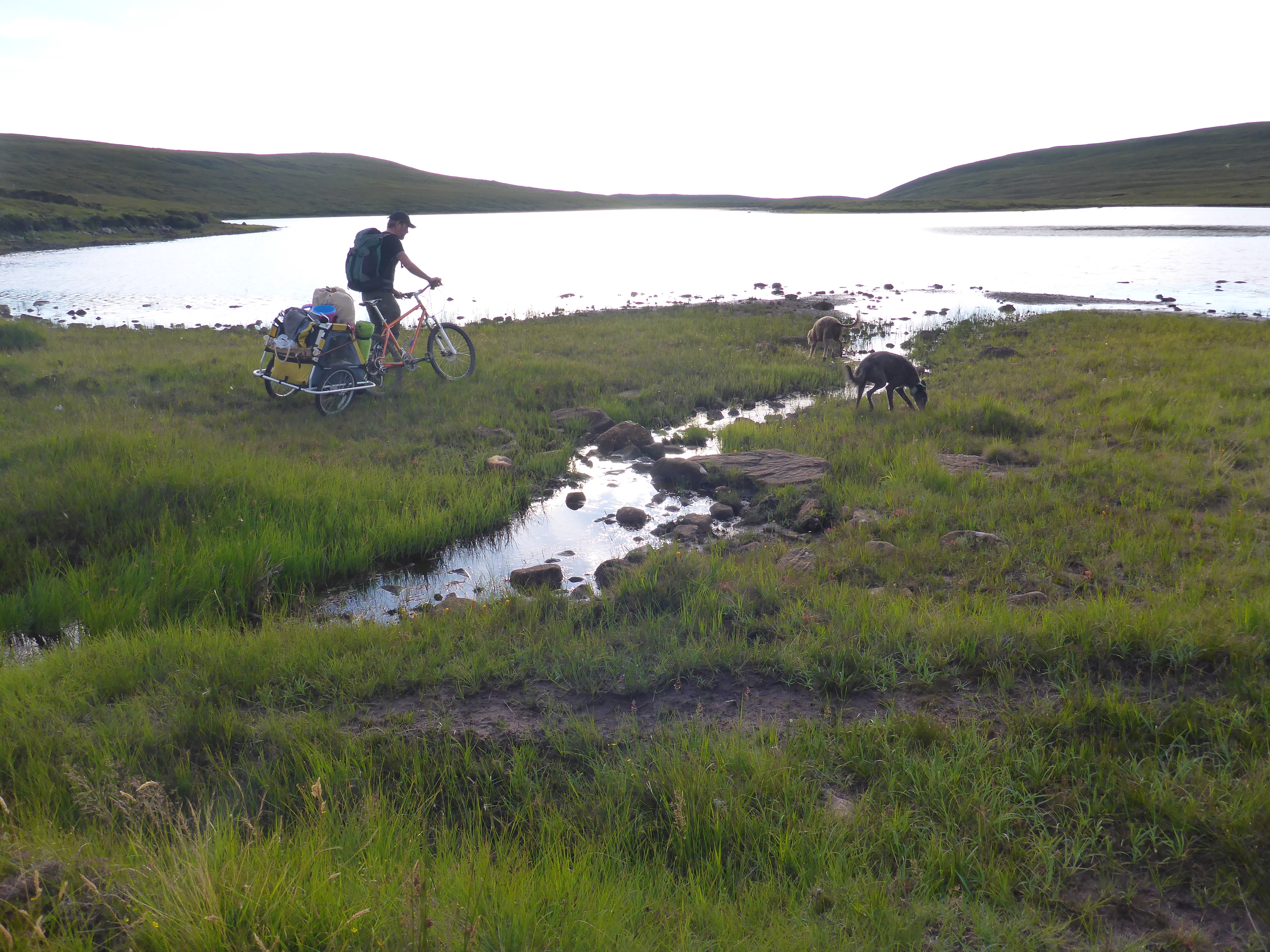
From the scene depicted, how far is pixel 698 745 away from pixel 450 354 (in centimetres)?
1072

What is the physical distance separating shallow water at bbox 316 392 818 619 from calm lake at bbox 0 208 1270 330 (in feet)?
51.5

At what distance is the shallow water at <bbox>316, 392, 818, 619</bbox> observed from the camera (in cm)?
647

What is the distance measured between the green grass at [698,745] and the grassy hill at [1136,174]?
111406mm

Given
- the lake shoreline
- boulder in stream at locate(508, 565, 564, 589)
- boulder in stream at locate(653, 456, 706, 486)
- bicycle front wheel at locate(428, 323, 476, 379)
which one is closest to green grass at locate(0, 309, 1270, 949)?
boulder in stream at locate(508, 565, 564, 589)

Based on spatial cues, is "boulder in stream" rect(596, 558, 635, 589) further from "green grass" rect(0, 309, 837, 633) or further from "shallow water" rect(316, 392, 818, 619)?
"green grass" rect(0, 309, 837, 633)

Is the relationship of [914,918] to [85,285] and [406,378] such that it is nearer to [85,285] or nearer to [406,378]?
[406,378]

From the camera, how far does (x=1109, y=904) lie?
285 centimetres

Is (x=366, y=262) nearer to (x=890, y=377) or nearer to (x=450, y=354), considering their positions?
(x=450, y=354)

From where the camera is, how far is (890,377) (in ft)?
38.7

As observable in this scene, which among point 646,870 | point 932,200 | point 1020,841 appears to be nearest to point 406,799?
point 646,870

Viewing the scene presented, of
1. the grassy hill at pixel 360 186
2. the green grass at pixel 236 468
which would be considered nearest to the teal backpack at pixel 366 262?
the green grass at pixel 236 468

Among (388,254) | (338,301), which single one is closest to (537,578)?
(338,301)

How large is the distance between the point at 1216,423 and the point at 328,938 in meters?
11.9

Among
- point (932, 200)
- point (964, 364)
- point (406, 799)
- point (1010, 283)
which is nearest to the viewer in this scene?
point (406, 799)
